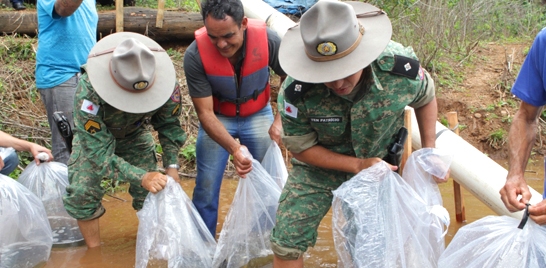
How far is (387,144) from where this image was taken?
3055mm

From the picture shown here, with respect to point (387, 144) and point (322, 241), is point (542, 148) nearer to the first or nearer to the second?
point (322, 241)

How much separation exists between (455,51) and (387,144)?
5.39 metres

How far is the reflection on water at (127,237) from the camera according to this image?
3971 millimetres

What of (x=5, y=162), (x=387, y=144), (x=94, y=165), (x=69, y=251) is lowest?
(x=69, y=251)

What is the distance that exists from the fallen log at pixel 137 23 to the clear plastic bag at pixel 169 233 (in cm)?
420

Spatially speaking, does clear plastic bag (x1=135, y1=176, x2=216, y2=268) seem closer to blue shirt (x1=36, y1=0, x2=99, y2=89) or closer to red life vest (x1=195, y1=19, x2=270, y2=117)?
red life vest (x1=195, y1=19, x2=270, y2=117)

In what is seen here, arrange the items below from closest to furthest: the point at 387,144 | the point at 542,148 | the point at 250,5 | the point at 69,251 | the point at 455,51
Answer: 1. the point at 387,144
2. the point at 69,251
3. the point at 250,5
4. the point at 542,148
5. the point at 455,51

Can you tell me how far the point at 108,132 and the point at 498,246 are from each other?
2352mm

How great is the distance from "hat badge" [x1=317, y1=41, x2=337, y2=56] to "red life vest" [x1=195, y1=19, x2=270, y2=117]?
4.03ft

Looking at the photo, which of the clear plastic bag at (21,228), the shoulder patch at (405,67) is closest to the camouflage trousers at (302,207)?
the shoulder patch at (405,67)

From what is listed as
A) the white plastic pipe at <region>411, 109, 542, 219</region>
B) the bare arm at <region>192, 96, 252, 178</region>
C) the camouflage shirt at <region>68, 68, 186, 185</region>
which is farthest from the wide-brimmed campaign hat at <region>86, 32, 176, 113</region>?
the white plastic pipe at <region>411, 109, 542, 219</region>

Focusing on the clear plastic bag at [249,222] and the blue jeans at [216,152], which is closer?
the clear plastic bag at [249,222]

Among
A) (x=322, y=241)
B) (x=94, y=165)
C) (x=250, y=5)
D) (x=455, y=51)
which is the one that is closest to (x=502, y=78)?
(x=455, y=51)

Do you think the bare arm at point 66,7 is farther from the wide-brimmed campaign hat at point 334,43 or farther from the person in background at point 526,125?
the person in background at point 526,125
